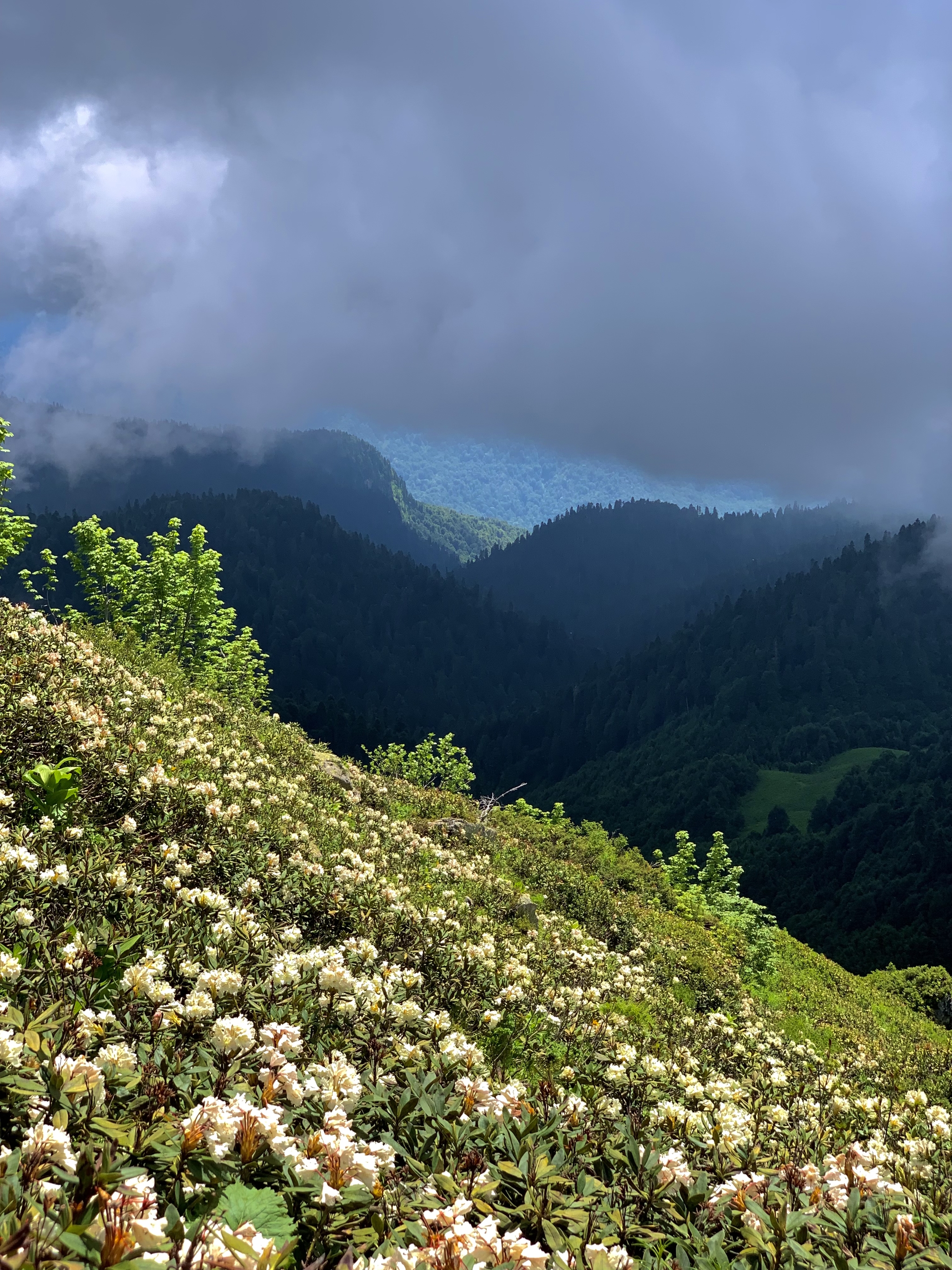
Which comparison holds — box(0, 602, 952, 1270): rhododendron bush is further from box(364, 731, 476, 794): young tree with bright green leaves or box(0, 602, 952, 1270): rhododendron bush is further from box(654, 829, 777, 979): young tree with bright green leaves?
box(364, 731, 476, 794): young tree with bright green leaves

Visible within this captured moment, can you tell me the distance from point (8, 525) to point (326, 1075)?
1478 inches

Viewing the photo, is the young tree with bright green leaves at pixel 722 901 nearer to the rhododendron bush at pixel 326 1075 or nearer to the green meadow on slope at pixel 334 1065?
the green meadow on slope at pixel 334 1065

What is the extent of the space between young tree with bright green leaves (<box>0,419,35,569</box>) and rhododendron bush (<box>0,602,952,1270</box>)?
82.0ft

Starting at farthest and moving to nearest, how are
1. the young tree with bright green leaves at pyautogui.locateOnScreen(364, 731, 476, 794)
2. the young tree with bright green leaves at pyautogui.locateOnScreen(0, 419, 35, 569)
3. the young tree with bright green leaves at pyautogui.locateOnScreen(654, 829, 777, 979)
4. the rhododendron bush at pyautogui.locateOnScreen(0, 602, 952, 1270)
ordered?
the young tree with bright green leaves at pyautogui.locateOnScreen(364, 731, 476, 794), the young tree with bright green leaves at pyautogui.locateOnScreen(0, 419, 35, 569), the young tree with bright green leaves at pyautogui.locateOnScreen(654, 829, 777, 979), the rhododendron bush at pyautogui.locateOnScreen(0, 602, 952, 1270)

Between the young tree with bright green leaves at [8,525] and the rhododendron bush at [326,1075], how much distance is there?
25.0m

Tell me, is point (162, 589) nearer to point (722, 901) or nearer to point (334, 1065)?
point (722, 901)

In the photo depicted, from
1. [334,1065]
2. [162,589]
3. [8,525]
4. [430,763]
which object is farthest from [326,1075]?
[430,763]

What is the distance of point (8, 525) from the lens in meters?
34.0

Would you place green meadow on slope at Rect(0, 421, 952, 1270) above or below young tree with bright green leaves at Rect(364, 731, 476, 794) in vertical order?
above

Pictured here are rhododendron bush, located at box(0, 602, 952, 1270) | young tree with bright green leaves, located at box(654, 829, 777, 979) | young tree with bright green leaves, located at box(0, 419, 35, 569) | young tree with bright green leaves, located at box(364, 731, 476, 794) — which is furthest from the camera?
young tree with bright green leaves, located at box(364, 731, 476, 794)

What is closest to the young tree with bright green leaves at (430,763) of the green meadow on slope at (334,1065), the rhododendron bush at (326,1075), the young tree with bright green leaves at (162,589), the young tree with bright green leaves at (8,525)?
the young tree with bright green leaves at (162,589)

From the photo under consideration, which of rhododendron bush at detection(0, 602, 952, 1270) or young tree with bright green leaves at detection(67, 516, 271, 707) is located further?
young tree with bright green leaves at detection(67, 516, 271, 707)

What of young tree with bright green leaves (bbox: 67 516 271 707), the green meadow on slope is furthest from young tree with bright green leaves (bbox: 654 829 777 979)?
young tree with bright green leaves (bbox: 67 516 271 707)

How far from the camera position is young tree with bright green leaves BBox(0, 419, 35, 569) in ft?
102
